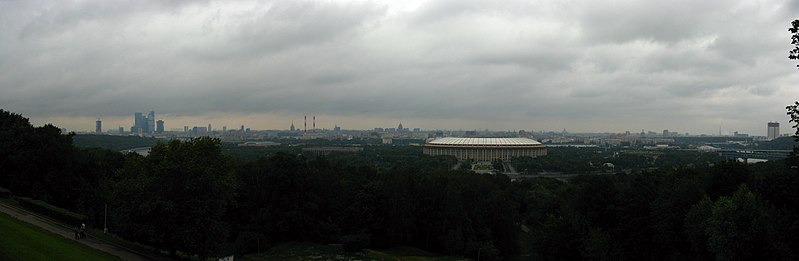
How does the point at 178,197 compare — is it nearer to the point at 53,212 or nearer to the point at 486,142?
the point at 53,212

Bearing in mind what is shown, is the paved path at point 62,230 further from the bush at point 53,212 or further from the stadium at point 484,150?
the stadium at point 484,150

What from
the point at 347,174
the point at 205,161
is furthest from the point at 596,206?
the point at 205,161

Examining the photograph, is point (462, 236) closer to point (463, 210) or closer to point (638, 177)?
point (463, 210)

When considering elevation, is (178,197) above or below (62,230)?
above

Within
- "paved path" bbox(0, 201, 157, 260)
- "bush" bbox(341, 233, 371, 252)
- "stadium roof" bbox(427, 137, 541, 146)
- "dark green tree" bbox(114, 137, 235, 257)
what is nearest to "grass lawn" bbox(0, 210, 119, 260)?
"paved path" bbox(0, 201, 157, 260)

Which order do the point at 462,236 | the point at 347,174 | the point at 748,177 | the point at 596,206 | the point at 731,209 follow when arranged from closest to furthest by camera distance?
the point at 731,209, the point at 748,177, the point at 596,206, the point at 462,236, the point at 347,174

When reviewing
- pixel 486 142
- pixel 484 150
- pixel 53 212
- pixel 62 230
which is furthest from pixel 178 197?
pixel 486 142

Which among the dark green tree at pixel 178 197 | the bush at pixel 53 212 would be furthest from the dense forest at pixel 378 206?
the bush at pixel 53 212
